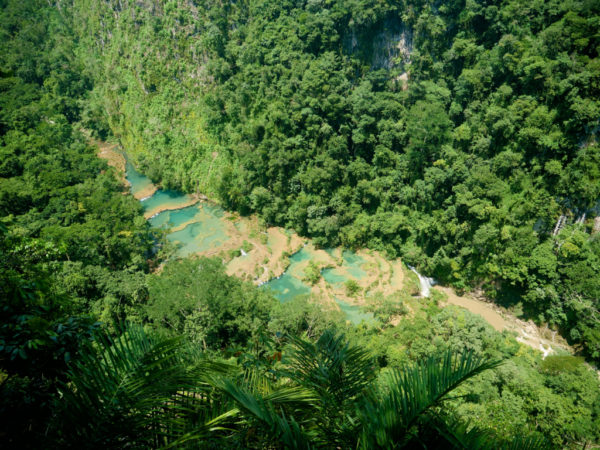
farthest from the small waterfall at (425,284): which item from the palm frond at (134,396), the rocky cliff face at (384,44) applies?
the palm frond at (134,396)

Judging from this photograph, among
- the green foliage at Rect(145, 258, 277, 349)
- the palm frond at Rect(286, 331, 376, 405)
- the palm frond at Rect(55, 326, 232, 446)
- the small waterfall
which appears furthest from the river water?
the palm frond at Rect(55, 326, 232, 446)

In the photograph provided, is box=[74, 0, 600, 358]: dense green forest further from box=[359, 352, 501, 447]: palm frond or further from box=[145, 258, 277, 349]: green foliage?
box=[359, 352, 501, 447]: palm frond

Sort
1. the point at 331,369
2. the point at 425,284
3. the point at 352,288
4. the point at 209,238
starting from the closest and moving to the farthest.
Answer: the point at 331,369
the point at 352,288
the point at 425,284
the point at 209,238

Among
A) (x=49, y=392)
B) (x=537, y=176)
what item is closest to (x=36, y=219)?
(x=49, y=392)

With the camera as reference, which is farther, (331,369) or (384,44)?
(384,44)

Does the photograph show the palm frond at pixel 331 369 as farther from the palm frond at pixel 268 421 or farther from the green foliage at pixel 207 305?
the green foliage at pixel 207 305

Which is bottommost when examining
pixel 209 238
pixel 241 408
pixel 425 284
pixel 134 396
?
pixel 425 284

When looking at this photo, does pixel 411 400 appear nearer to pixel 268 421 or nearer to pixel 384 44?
pixel 268 421

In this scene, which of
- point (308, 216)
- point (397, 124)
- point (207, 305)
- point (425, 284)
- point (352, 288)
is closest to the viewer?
point (207, 305)

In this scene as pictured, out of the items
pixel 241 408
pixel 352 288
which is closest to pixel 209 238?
pixel 352 288
